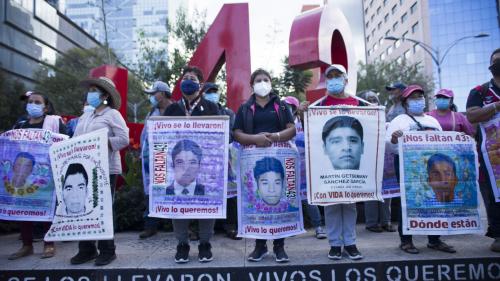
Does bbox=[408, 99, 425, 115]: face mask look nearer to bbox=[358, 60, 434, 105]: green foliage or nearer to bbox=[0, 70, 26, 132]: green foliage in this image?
bbox=[0, 70, 26, 132]: green foliage

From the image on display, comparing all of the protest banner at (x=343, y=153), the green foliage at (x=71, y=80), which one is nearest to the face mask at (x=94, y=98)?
the protest banner at (x=343, y=153)

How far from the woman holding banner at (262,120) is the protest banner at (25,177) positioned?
230 centimetres

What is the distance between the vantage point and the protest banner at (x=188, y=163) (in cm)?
419

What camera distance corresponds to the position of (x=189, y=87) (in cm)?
442

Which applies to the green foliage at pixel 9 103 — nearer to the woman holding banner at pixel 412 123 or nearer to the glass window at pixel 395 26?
the woman holding banner at pixel 412 123

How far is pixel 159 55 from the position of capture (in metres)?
22.5

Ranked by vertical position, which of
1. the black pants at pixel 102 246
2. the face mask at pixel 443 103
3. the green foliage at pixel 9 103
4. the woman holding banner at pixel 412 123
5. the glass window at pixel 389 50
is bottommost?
the black pants at pixel 102 246

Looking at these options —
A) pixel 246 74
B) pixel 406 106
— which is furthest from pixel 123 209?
pixel 406 106

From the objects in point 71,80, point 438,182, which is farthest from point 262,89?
point 71,80

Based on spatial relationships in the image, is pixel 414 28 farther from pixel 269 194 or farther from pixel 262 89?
pixel 269 194

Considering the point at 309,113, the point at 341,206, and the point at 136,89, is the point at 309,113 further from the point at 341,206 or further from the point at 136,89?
the point at 136,89

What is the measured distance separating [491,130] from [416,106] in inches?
31.3

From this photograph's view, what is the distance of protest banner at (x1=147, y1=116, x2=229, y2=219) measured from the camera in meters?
4.19

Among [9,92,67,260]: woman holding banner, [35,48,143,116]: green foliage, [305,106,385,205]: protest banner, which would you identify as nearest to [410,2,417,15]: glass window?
[35,48,143,116]: green foliage
